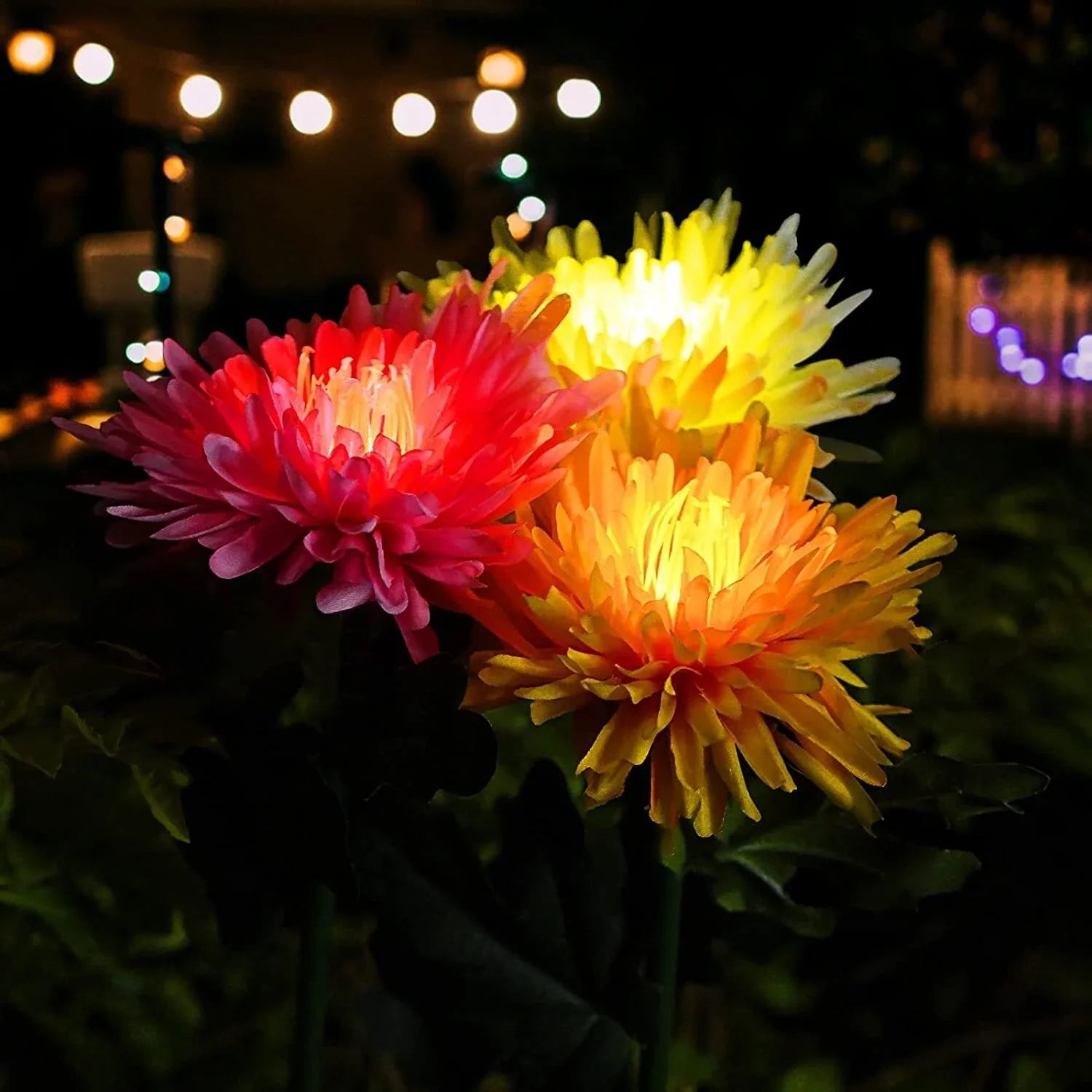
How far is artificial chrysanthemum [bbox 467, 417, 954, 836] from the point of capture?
313 millimetres

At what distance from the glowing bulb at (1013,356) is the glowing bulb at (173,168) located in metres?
4.56

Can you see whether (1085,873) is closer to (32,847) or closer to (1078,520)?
(1078,520)

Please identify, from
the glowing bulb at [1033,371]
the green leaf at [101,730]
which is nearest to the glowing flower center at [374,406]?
the green leaf at [101,730]

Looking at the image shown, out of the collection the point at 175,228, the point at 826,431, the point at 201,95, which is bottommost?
the point at 826,431

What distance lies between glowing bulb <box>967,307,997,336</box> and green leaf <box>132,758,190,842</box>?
5166 millimetres

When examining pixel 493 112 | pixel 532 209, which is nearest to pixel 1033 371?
pixel 493 112

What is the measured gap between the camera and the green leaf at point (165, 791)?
383mm

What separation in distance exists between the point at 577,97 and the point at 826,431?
45.4 inches

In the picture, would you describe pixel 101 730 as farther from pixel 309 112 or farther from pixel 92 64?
pixel 309 112

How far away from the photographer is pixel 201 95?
6.58 feet

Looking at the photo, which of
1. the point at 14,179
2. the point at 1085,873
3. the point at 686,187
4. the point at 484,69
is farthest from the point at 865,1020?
the point at 14,179

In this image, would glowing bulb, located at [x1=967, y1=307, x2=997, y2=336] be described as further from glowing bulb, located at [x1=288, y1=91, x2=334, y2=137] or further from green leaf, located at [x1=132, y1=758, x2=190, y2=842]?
green leaf, located at [x1=132, y1=758, x2=190, y2=842]

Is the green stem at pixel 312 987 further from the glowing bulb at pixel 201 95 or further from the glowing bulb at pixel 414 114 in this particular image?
the glowing bulb at pixel 414 114

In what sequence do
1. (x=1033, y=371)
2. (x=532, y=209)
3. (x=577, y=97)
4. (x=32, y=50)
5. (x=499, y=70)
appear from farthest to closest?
(x=1033, y=371)
(x=499, y=70)
(x=32, y=50)
(x=577, y=97)
(x=532, y=209)
